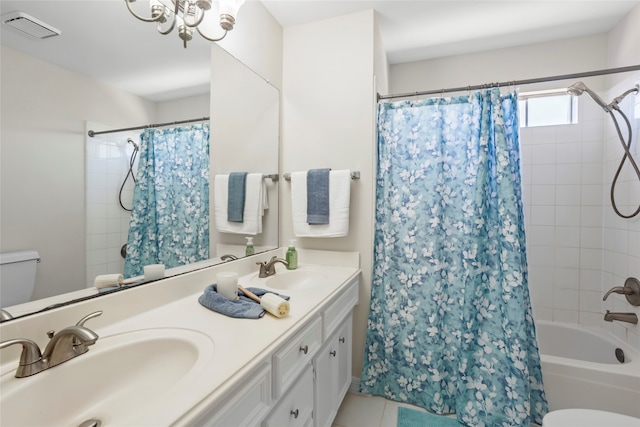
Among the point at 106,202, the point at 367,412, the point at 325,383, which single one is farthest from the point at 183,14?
the point at 367,412

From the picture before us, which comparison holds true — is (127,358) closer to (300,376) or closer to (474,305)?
(300,376)

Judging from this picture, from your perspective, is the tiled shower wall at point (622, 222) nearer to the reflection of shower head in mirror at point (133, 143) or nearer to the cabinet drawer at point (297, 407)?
the cabinet drawer at point (297, 407)

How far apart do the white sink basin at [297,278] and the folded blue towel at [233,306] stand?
0.46 metres

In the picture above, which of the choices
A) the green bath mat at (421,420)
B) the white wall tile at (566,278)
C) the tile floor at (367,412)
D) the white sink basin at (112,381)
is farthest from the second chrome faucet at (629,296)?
the white sink basin at (112,381)

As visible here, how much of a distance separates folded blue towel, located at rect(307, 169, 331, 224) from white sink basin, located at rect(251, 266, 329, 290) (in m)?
0.31

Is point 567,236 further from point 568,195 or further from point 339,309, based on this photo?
point 339,309

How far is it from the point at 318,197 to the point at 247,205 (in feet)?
1.44

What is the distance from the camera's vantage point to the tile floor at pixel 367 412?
5.57 ft

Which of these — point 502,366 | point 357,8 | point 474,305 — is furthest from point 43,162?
point 502,366

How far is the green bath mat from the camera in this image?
1.69m

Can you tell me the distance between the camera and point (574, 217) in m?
2.29

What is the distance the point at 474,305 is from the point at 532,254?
1.09m

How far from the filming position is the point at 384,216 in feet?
6.30

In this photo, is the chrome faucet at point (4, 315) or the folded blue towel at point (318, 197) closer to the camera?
the chrome faucet at point (4, 315)
